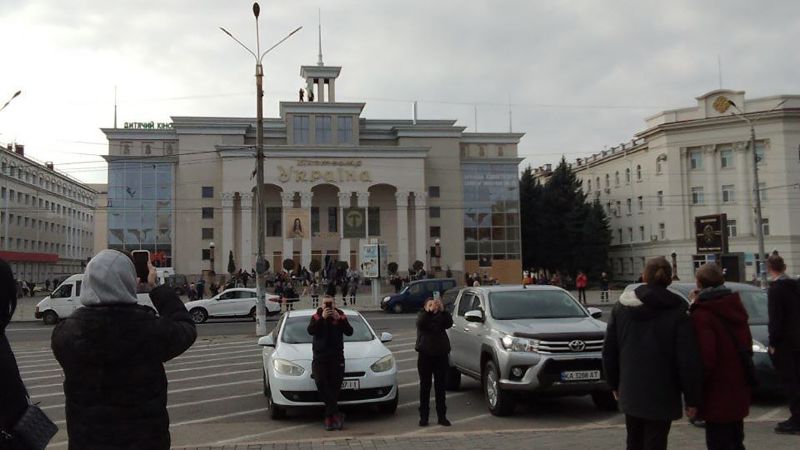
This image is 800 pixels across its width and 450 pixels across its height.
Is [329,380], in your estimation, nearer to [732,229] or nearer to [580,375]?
[580,375]

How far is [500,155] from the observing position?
229ft

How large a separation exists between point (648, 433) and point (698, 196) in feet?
219

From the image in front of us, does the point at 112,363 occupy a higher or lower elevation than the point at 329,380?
higher

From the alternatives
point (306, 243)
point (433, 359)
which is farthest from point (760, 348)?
point (306, 243)

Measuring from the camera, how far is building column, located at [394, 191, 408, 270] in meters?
64.9

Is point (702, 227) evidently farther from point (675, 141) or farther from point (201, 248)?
point (201, 248)

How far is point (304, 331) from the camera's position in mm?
11250

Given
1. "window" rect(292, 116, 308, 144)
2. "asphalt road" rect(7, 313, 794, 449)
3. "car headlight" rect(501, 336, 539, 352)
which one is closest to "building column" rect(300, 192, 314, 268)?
"window" rect(292, 116, 308, 144)

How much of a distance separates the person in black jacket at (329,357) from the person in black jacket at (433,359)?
105 centimetres

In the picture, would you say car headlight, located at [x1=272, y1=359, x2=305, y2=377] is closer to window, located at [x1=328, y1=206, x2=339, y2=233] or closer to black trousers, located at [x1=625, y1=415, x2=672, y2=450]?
black trousers, located at [x1=625, y1=415, x2=672, y2=450]

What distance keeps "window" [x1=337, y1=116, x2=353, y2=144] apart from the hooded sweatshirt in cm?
6166

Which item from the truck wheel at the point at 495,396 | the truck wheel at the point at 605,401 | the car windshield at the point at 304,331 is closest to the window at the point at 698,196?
the truck wheel at the point at 605,401

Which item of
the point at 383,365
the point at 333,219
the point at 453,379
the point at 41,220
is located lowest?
the point at 453,379

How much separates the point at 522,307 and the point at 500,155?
197 ft
